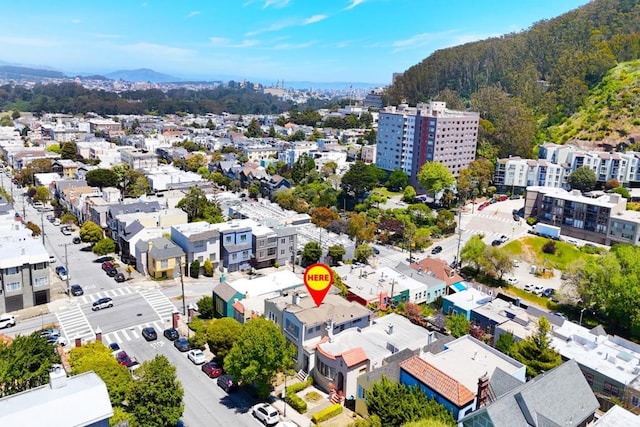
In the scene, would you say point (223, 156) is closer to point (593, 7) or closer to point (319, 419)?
point (319, 419)

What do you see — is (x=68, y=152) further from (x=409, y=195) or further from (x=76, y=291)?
(x=409, y=195)

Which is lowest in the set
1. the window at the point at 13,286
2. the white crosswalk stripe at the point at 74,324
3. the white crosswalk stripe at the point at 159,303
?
the white crosswalk stripe at the point at 74,324

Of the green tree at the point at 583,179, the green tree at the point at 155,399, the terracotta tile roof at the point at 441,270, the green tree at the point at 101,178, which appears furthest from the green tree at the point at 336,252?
the green tree at the point at 583,179

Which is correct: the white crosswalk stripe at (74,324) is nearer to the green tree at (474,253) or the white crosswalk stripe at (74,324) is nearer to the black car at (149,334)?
the black car at (149,334)

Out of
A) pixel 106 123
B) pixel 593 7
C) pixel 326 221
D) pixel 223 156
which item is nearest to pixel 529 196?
pixel 326 221

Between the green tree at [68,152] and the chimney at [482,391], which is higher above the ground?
the green tree at [68,152]

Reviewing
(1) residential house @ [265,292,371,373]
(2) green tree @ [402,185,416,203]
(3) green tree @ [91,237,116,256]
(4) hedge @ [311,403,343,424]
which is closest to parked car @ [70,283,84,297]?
(3) green tree @ [91,237,116,256]

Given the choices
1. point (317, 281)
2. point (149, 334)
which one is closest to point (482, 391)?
point (317, 281)

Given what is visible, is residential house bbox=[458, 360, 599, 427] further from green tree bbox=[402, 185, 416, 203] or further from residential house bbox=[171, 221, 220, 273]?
green tree bbox=[402, 185, 416, 203]
